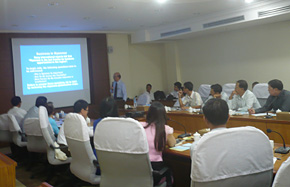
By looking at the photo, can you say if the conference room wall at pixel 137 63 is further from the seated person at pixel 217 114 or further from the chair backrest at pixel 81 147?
the seated person at pixel 217 114

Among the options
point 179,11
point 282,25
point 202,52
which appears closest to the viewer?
point 179,11

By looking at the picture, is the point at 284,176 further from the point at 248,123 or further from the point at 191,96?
the point at 191,96

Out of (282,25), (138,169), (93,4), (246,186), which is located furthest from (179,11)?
(246,186)

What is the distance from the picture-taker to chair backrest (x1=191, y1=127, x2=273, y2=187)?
1.75m

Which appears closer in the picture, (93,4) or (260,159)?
(260,159)

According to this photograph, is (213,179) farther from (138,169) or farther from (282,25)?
(282,25)

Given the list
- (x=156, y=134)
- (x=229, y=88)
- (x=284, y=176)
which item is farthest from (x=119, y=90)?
(x=284, y=176)

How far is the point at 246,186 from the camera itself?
6.09 feet

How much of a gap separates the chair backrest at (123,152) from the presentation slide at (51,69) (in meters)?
6.19

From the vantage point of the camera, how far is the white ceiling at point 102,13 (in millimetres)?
5744

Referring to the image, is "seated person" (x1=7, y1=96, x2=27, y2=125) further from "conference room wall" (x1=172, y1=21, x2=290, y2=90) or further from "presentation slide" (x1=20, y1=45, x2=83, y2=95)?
"conference room wall" (x1=172, y1=21, x2=290, y2=90)

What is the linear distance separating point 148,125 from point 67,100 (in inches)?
252

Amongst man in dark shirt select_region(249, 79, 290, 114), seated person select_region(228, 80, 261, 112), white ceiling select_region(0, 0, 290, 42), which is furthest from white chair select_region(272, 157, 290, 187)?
white ceiling select_region(0, 0, 290, 42)

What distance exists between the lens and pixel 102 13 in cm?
670
